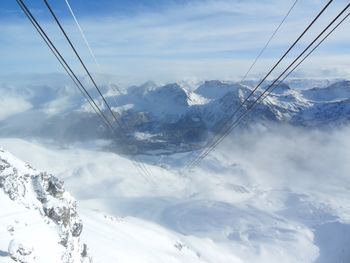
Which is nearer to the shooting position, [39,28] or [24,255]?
[39,28]

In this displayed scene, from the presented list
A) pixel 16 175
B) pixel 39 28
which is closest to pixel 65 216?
pixel 16 175

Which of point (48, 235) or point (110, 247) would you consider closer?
point (48, 235)

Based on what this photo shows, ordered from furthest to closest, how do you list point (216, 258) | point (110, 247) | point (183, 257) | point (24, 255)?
point (216, 258) < point (183, 257) < point (110, 247) < point (24, 255)

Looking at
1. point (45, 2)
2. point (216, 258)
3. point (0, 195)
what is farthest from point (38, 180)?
point (216, 258)

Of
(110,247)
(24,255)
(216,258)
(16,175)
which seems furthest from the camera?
(216,258)

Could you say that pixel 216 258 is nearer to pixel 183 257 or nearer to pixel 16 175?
pixel 183 257

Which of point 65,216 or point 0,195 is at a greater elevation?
point 0,195

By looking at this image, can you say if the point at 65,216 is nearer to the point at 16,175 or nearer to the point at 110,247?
the point at 16,175

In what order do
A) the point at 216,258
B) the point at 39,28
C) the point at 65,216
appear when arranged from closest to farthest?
the point at 39,28 < the point at 65,216 < the point at 216,258

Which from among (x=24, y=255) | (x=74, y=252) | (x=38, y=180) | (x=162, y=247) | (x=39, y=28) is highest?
(x=39, y=28)
